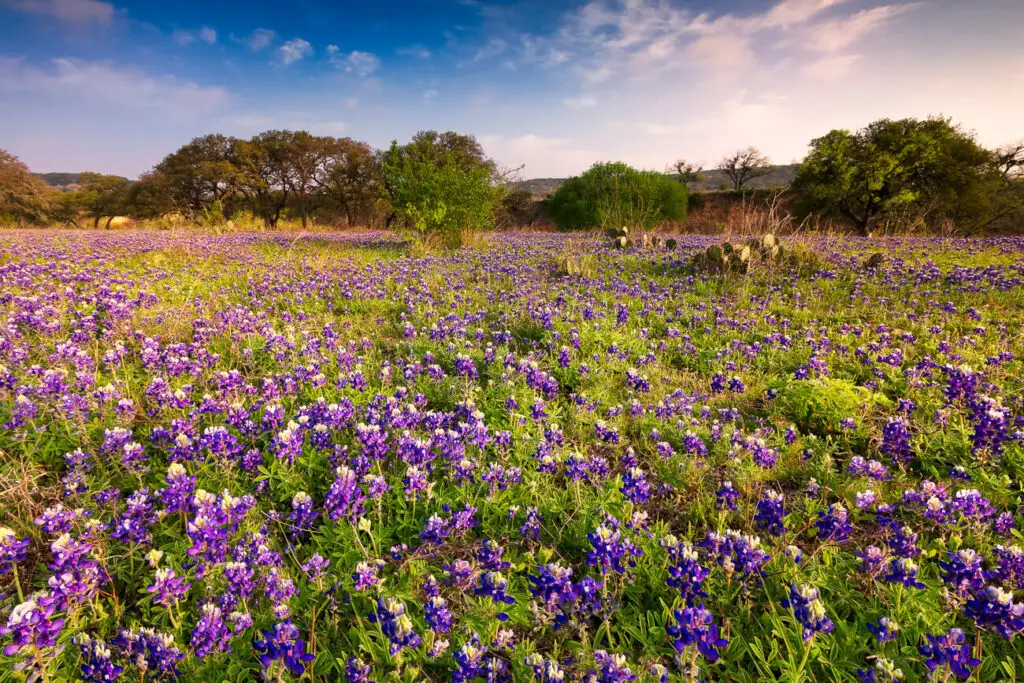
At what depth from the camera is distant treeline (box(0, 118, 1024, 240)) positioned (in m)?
16.7

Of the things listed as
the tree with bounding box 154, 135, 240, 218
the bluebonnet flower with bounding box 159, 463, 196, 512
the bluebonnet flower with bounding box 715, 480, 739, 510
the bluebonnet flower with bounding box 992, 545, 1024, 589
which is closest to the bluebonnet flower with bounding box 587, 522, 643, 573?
the bluebonnet flower with bounding box 715, 480, 739, 510

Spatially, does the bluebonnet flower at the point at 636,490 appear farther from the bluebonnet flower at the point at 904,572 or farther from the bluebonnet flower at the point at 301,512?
the bluebonnet flower at the point at 301,512

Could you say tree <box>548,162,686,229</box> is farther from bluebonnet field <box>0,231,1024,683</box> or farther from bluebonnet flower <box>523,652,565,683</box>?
bluebonnet flower <box>523,652,565,683</box>

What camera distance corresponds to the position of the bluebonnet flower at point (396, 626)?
1.89m

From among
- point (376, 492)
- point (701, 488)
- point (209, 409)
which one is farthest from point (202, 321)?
point (701, 488)

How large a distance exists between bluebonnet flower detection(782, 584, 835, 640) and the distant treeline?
14500 millimetres

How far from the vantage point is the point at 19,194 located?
35.7 m

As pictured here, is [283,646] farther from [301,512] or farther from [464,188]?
[464,188]

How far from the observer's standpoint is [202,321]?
5902 millimetres

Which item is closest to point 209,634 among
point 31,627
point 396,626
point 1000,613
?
point 31,627

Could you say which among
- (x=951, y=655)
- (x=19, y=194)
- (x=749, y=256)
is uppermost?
(x=19, y=194)

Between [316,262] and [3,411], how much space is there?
8.86m

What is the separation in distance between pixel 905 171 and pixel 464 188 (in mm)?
31759

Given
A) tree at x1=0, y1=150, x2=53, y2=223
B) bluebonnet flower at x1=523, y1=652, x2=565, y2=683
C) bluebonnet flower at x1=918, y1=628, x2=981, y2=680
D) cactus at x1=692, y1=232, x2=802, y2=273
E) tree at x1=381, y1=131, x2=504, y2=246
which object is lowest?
bluebonnet flower at x1=523, y1=652, x2=565, y2=683
